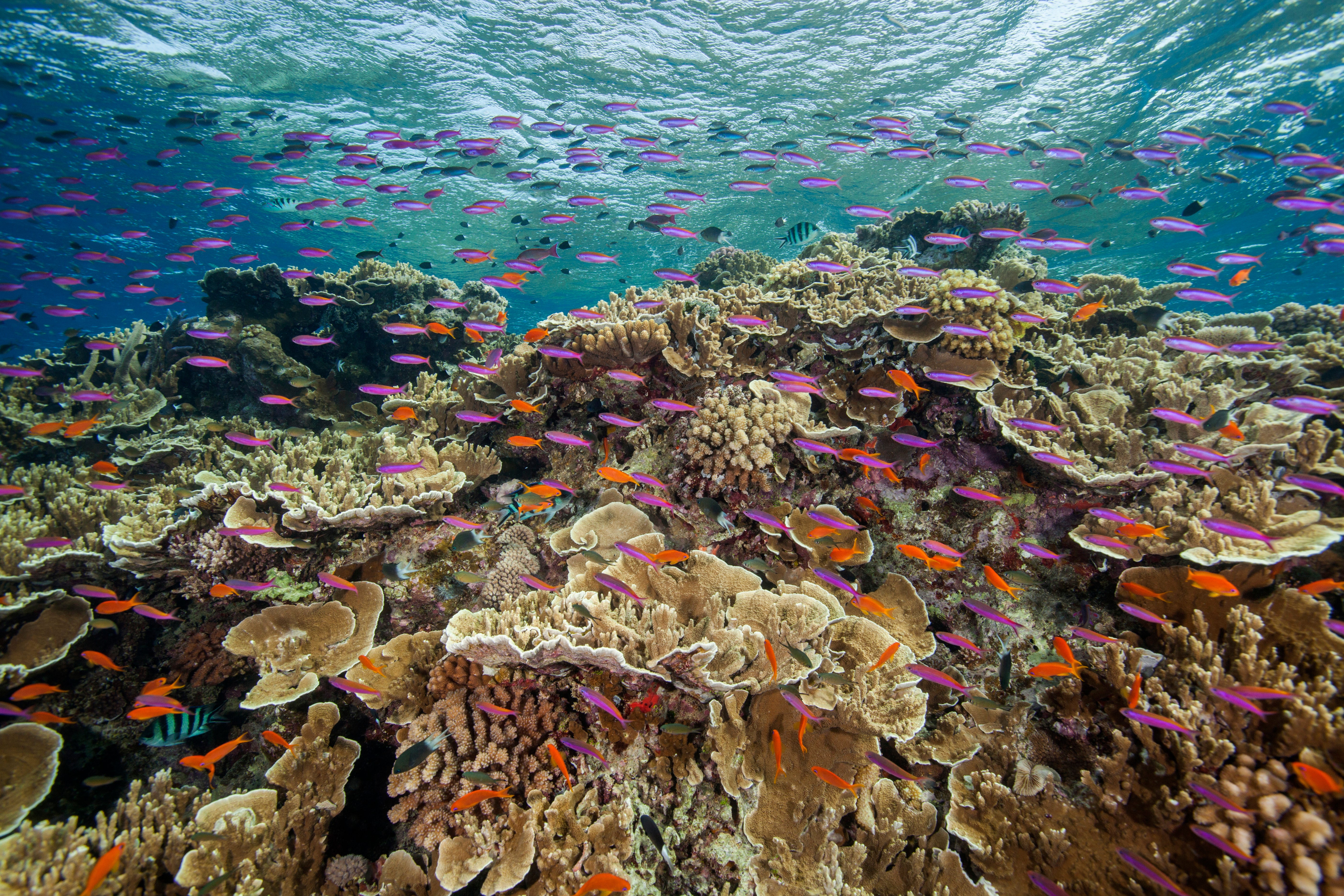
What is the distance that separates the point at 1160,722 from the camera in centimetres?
246

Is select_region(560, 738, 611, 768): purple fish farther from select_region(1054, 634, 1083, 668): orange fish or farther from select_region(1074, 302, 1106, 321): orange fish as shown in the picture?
select_region(1074, 302, 1106, 321): orange fish

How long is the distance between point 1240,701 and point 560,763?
146 inches

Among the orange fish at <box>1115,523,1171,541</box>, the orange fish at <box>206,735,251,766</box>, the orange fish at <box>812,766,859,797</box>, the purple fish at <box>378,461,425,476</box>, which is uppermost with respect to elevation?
the orange fish at <box>1115,523,1171,541</box>

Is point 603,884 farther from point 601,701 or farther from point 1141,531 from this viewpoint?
point 1141,531

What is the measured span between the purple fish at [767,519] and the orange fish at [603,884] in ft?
7.52

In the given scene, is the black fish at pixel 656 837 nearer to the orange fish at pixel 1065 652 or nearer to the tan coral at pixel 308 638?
the tan coral at pixel 308 638

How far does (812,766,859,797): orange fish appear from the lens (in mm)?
2781

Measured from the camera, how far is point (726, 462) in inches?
156

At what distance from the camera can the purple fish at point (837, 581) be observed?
11.0 feet

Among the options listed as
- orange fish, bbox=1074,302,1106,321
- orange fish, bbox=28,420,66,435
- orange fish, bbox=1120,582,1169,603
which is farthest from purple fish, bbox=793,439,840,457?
orange fish, bbox=28,420,66,435

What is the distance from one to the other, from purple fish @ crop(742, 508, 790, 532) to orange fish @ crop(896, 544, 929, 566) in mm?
860

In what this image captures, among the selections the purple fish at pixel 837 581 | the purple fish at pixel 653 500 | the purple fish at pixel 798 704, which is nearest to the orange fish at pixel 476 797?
the purple fish at pixel 798 704

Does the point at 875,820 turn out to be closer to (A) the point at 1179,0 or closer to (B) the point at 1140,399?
(B) the point at 1140,399

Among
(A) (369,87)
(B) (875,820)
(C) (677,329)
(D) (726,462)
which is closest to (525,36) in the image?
(A) (369,87)
